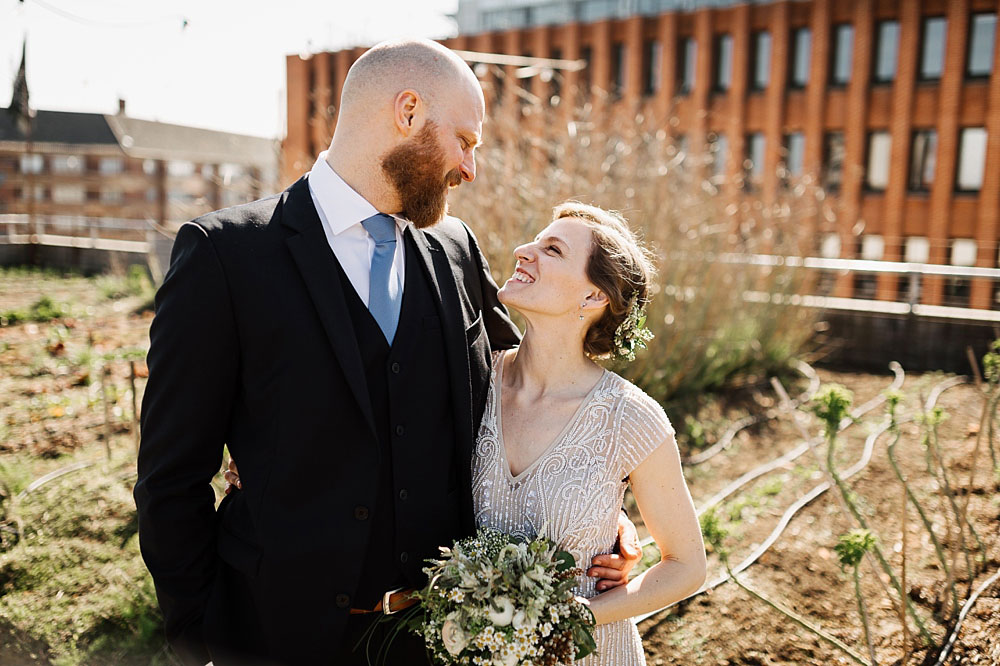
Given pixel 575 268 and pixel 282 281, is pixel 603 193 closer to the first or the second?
pixel 575 268

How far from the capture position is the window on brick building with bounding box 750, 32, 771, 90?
2825 centimetres

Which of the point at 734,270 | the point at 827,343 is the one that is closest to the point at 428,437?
the point at 734,270

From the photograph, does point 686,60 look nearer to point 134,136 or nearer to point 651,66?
point 651,66

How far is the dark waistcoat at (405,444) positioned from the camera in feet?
7.35

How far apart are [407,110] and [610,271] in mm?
818

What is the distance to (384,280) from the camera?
2.36m

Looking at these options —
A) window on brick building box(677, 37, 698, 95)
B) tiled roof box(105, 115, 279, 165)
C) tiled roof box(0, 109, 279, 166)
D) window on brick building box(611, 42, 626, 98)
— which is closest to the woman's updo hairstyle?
window on brick building box(677, 37, 698, 95)

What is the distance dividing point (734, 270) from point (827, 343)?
7.88ft

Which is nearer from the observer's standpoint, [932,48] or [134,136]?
[932,48]

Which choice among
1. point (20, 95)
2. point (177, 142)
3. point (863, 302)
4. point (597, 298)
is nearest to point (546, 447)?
point (597, 298)

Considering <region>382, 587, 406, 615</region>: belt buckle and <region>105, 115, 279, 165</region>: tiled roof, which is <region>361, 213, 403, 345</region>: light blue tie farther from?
<region>105, 115, 279, 165</region>: tiled roof

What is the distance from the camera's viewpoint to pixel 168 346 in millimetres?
2107

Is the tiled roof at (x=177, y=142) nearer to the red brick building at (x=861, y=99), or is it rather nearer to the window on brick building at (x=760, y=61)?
the red brick building at (x=861, y=99)

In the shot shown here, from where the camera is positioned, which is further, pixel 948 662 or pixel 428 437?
pixel 948 662
